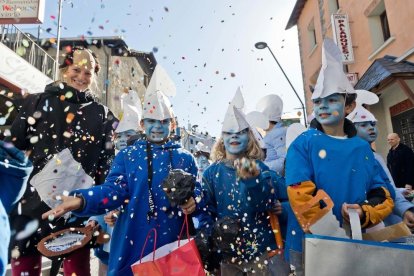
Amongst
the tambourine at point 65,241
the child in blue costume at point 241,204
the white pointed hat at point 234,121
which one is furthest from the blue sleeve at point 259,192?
the tambourine at point 65,241

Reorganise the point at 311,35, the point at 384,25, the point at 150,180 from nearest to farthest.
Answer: the point at 150,180
the point at 384,25
the point at 311,35

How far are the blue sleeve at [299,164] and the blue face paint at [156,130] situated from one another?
994 millimetres

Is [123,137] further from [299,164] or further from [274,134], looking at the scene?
[299,164]

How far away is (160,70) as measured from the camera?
11.2ft

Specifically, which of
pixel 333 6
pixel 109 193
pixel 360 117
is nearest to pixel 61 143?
pixel 109 193

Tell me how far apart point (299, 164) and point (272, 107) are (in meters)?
2.51

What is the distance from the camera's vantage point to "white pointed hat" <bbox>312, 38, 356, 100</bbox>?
8.16 feet

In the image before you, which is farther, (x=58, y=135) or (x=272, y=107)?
(x=272, y=107)

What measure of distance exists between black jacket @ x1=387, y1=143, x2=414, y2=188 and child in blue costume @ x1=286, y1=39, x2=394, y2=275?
513 cm

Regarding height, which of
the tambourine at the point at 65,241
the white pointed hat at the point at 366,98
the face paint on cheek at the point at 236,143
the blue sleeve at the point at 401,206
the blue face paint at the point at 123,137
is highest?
the white pointed hat at the point at 366,98

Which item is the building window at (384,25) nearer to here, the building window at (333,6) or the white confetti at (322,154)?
the building window at (333,6)


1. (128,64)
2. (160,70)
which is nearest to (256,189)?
(160,70)

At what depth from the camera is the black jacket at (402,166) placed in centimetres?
684

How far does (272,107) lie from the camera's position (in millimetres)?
4734
